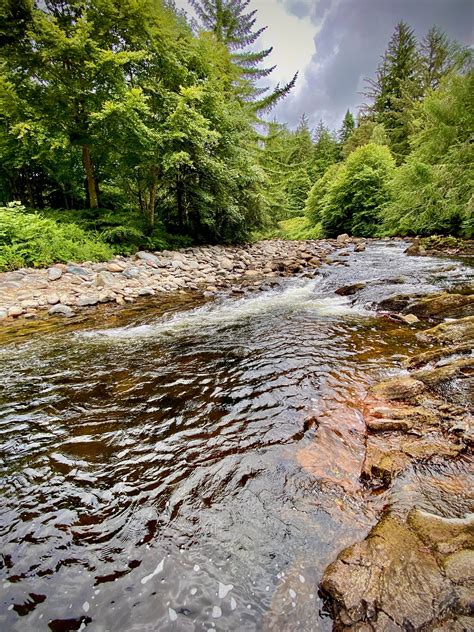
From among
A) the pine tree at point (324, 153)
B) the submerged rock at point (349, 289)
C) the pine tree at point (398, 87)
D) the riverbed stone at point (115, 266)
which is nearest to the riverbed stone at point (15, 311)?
the riverbed stone at point (115, 266)

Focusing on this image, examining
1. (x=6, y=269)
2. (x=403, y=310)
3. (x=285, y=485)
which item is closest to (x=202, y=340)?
(x=285, y=485)

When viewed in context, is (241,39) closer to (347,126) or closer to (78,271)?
(78,271)

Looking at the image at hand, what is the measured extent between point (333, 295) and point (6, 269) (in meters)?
7.79

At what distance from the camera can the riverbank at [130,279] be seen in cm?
591

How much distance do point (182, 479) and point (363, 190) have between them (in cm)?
2105

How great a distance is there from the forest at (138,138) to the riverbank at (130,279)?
93 cm

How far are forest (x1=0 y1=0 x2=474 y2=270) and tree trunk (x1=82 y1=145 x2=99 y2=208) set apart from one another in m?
0.04

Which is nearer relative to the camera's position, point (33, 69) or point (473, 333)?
point (473, 333)

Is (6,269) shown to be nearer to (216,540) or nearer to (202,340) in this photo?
(202,340)

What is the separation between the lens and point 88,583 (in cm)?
135

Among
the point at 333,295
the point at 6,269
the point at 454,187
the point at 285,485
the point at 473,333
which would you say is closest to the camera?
the point at 285,485

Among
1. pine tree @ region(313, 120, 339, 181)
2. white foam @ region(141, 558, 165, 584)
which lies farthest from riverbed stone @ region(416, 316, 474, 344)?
pine tree @ region(313, 120, 339, 181)

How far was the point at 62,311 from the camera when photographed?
18.5 feet

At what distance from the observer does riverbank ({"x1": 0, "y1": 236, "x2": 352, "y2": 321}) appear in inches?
233
